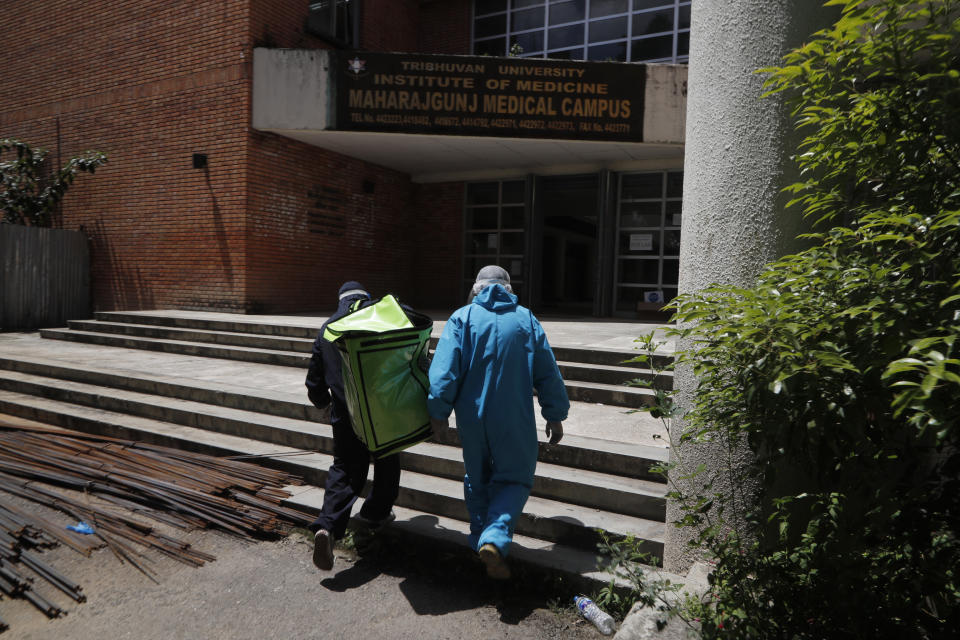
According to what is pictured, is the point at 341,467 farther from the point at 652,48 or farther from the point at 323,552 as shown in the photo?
the point at 652,48

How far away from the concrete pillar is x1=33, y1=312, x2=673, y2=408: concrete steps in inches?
88.4

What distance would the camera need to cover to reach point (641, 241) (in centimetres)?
1255

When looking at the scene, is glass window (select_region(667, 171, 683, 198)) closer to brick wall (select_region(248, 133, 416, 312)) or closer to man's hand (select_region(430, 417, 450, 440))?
brick wall (select_region(248, 133, 416, 312))

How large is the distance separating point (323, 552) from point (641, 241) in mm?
10439

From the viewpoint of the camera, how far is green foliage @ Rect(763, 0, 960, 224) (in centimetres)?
192

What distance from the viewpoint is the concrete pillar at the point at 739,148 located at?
9.45 feet

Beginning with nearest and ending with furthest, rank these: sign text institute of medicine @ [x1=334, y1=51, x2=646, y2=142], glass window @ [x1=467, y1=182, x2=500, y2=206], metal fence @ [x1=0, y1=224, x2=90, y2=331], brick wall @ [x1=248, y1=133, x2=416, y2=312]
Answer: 1. sign text institute of medicine @ [x1=334, y1=51, x2=646, y2=142]
2. brick wall @ [x1=248, y1=133, x2=416, y2=312]
3. metal fence @ [x1=0, y1=224, x2=90, y2=331]
4. glass window @ [x1=467, y1=182, x2=500, y2=206]

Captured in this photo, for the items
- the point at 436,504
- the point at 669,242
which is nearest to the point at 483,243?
the point at 669,242

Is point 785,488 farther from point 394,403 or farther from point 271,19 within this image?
point 271,19

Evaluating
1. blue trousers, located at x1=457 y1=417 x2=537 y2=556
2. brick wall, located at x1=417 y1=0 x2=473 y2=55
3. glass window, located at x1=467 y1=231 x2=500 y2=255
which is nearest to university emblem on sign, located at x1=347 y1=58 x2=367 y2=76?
brick wall, located at x1=417 y1=0 x2=473 y2=55

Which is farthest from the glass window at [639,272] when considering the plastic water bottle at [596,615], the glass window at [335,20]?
the plastic water bottle at [596,615]

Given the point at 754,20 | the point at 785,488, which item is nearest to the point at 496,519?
the point at 785,488

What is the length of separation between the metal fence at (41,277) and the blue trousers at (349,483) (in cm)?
1116

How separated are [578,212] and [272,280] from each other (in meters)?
8.87
